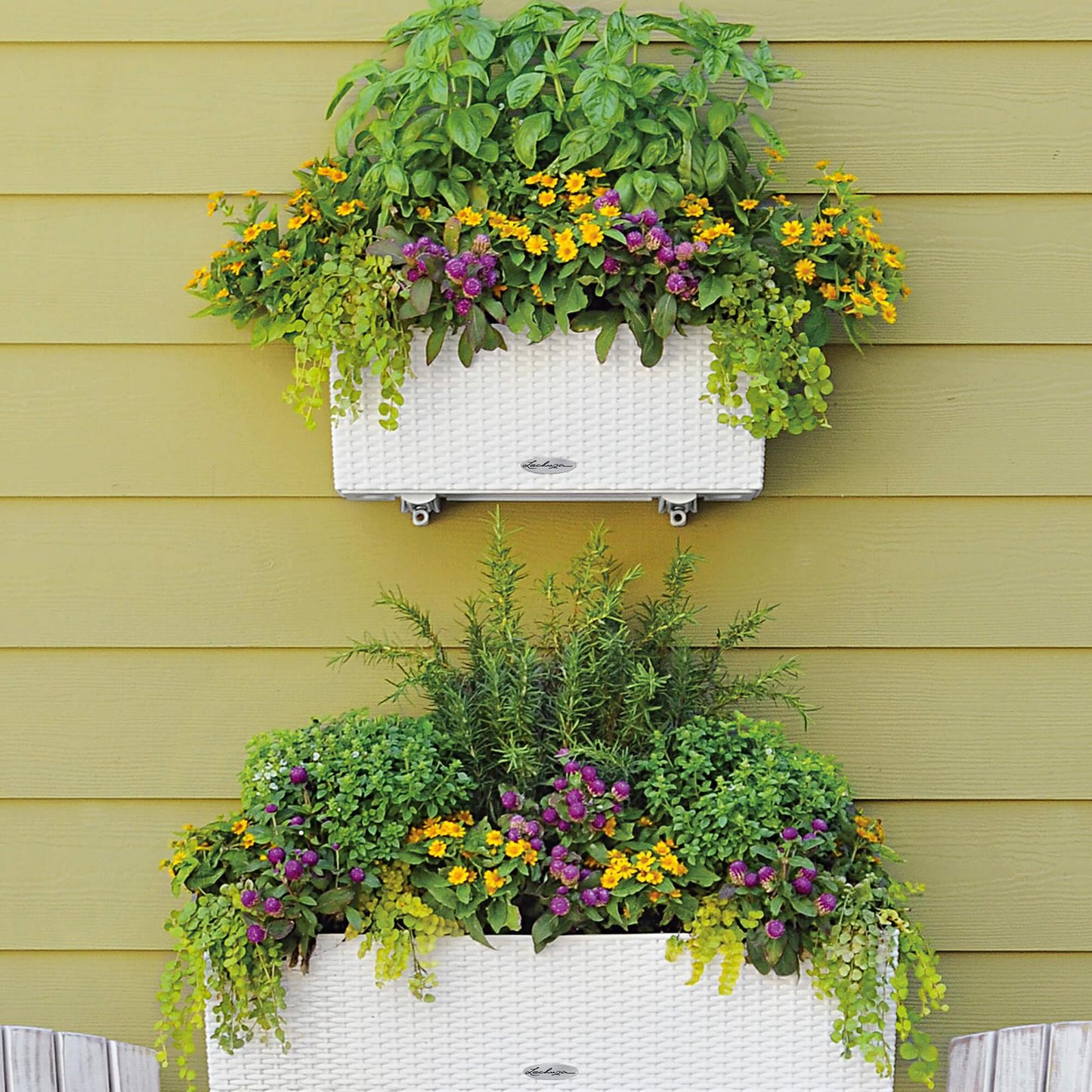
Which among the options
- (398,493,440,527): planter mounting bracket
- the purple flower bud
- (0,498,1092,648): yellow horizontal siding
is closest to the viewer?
the purple flower bud

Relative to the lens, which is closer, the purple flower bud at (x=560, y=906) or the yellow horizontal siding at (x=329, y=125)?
the purple flower bud at (x=560, y=906)

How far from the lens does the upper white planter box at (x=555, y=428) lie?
1.34m

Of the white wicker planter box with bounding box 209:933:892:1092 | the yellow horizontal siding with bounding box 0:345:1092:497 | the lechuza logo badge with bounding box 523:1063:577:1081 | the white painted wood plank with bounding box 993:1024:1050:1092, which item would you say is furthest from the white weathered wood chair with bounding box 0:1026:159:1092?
the white painted wood plank with bounding box 993:1024:1050:1092

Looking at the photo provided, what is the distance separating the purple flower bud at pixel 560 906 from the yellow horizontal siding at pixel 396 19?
101 cm

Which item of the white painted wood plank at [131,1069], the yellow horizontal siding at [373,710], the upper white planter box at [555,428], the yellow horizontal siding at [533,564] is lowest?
the white painted wood plank at [131,1069]

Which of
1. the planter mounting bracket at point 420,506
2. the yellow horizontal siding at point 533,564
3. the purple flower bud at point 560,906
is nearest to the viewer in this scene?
the purple flower bud at point 560,906

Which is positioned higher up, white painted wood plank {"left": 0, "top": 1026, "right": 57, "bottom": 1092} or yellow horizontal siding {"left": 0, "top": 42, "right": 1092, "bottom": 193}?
yellow horizontal siding {"left": 0, "top": 42, "right": 1092, "bottom": 193}

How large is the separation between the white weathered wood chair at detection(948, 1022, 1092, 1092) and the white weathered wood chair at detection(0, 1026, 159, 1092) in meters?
0.93

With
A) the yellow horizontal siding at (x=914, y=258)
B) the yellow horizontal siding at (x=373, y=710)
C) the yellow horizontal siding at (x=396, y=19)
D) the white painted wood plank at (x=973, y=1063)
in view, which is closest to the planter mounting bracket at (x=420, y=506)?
the yellow horizontal siding at (x=373, y=710)

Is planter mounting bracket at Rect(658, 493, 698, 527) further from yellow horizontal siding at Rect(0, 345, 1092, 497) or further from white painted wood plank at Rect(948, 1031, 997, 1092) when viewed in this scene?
white painted wood plank at Rect(948, 1031, 997, 1092)

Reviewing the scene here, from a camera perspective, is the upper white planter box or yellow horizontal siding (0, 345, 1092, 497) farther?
yellow horizontal siding (0, 345, 1092, 497)

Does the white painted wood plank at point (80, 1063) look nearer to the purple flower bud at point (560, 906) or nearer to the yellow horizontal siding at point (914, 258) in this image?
the purple flower bud at point (560, 906)

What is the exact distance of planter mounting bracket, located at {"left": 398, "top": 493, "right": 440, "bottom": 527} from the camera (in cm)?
139

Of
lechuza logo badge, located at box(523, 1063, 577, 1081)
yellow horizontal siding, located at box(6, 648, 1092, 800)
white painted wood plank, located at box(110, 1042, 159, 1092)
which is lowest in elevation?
lechuza logo badge, located at box(523, 1063, 577, 1081)
